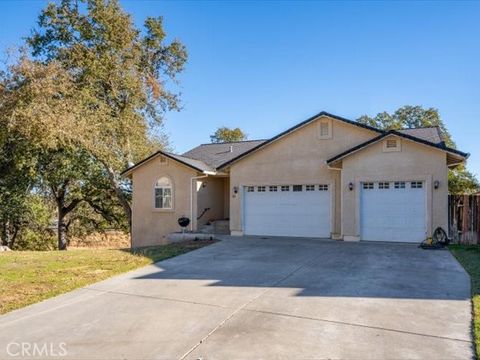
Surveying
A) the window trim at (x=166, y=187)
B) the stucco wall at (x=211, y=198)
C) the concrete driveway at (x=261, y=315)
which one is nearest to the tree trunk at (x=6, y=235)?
the window trim at (x=166, y=187)

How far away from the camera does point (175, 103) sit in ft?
90.0

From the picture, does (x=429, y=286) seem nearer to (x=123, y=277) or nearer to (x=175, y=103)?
(x=123, y=277)

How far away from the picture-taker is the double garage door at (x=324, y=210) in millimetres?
14141

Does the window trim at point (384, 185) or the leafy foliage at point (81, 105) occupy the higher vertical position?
the leafy foliage at point (81, 105)

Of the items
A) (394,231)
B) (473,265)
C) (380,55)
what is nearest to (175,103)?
(380,55)

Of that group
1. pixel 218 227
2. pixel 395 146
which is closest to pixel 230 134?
pixel 218 227

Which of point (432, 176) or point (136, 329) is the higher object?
point (432, 176)

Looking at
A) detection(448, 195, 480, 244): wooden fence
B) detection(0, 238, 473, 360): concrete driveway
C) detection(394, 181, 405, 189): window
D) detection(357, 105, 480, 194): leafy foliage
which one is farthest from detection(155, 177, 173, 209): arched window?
detection(357, 105, 480, 194): leafy foliage

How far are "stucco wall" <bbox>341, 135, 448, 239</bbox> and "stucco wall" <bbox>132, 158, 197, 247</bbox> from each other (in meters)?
7.77

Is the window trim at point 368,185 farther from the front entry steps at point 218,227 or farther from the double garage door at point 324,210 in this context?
the front entry steps at point 218,227

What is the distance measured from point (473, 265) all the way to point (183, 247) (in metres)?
8.95

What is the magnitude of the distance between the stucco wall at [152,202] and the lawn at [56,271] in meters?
5.91

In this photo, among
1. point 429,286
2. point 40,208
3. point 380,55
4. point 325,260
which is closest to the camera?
point 429,286

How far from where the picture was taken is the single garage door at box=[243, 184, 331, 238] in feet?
52.9
